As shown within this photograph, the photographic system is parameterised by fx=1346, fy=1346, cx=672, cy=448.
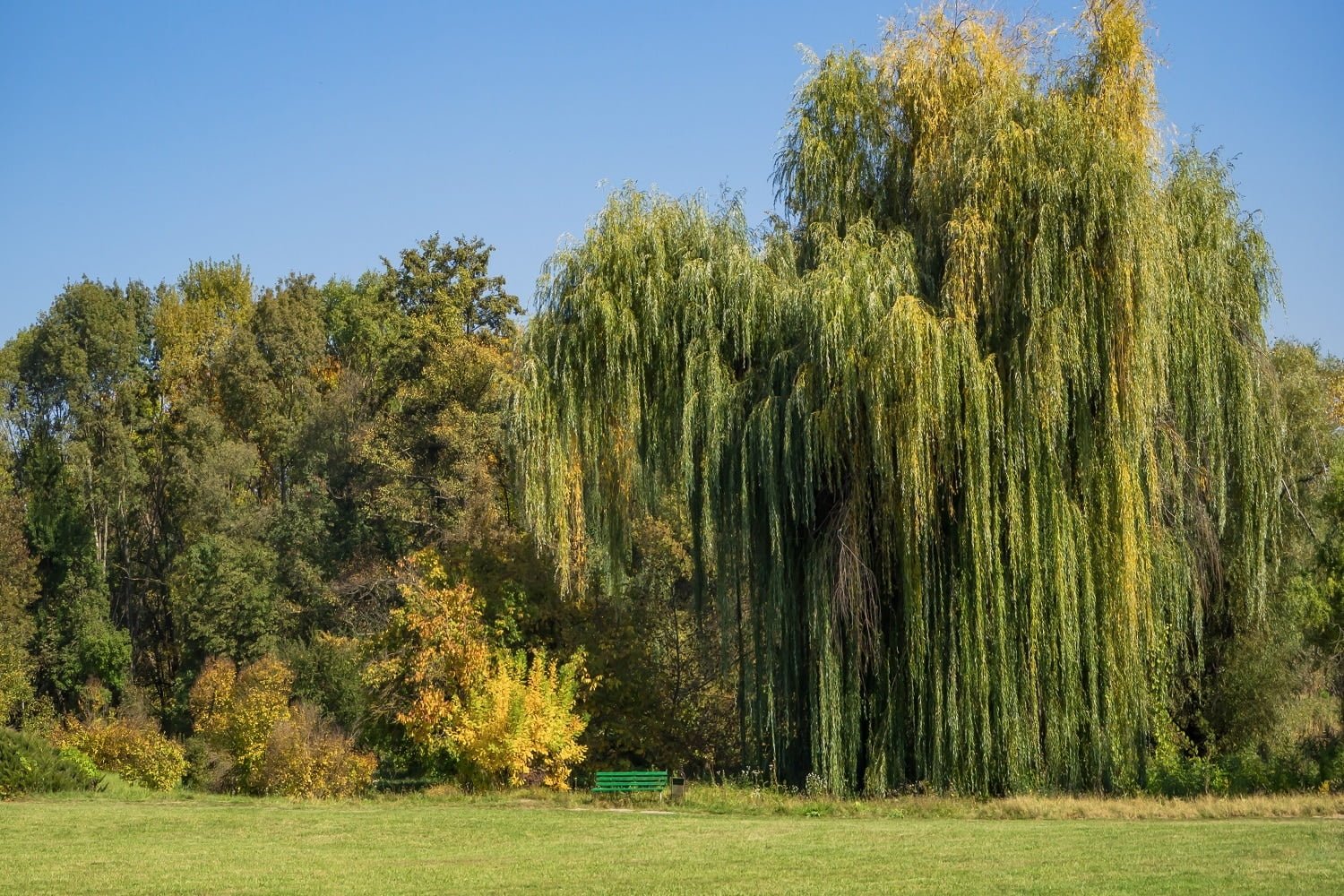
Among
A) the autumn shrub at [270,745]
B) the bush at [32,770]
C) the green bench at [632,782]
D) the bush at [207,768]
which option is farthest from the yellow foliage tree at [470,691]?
the bush at [32,770]

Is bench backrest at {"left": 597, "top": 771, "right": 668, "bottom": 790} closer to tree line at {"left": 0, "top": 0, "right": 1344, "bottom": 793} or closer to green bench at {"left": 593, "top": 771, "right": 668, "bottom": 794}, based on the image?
green bench at {"left": 593, "top": 771, "right": 668, "bottom": 794}

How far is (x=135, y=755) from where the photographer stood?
3095 centimetres

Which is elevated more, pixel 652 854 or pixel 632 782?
pixel 632 782

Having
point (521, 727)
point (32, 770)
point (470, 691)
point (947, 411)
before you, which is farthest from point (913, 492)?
point (32, 770)

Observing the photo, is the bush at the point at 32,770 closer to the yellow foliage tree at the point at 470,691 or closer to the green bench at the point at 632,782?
the yellow foliage tree at the point at 470,691

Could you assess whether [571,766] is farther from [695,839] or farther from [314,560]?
[314,560]

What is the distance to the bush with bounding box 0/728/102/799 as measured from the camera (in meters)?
23.6

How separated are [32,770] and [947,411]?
17330 mm

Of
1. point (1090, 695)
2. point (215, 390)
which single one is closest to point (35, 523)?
point (215, 390)

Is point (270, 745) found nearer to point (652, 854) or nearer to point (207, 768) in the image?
point (207, 768)

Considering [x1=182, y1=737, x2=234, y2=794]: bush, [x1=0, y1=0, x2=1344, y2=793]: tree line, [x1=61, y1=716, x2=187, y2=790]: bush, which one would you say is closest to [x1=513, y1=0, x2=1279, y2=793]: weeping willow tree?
[x1=0, y1=0, x2=1344, y2=793]: tree line

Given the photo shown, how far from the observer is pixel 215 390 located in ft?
160

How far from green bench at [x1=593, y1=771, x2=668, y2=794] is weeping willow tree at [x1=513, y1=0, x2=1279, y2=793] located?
2.01 meters

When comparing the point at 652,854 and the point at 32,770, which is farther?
the point at 32,770
